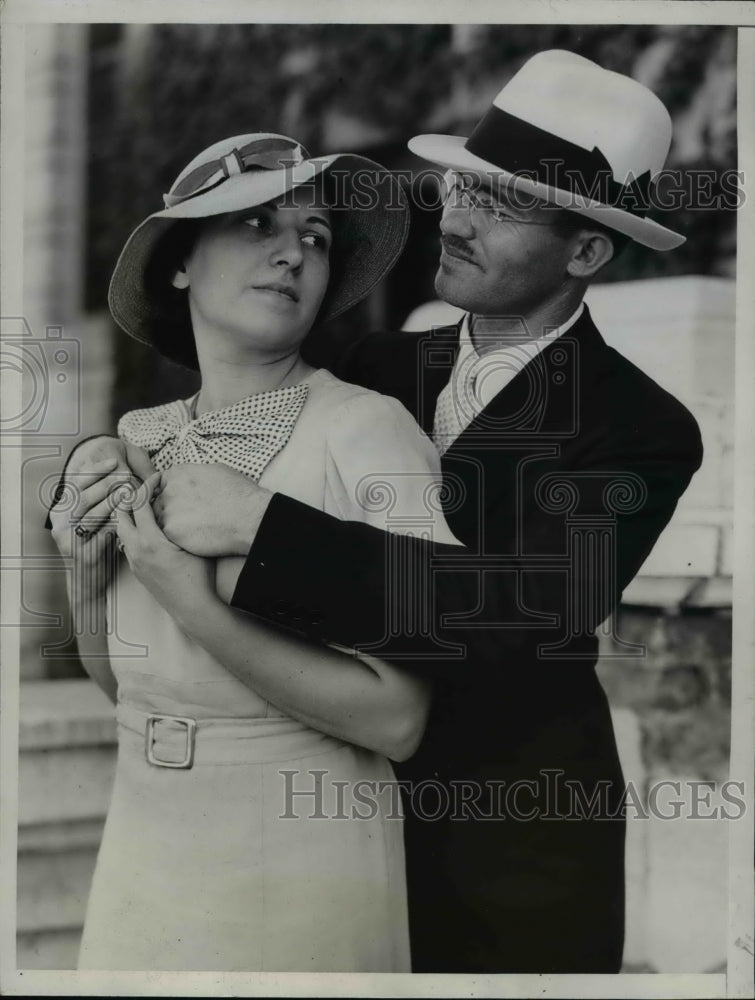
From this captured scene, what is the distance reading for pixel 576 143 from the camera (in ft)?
9.55

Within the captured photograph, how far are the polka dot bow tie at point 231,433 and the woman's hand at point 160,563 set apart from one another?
0.36 feet

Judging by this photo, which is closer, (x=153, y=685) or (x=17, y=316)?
(x=153, y=685)

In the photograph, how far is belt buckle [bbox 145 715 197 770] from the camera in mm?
2941

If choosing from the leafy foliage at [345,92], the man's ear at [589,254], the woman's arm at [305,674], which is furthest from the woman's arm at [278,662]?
the man's ear at [589,254]

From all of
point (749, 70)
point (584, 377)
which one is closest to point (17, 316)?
point (584, 377)

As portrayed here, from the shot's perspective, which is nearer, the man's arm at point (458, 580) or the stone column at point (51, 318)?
the man's arm at point (458, 580)

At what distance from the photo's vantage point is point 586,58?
3084 mm

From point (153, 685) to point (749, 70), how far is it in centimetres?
225

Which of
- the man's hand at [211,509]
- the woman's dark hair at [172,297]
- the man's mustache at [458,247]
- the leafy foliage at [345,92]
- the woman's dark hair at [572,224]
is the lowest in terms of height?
the man's hand at [211,509]

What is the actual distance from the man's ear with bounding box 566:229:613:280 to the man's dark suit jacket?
116 millimetres

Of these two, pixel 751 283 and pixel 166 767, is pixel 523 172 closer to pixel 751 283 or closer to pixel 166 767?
pixel 751 283

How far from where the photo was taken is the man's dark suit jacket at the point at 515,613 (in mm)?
2893

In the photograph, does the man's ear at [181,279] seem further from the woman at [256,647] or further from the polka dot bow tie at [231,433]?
the polka dot bow tie at [231,433]
